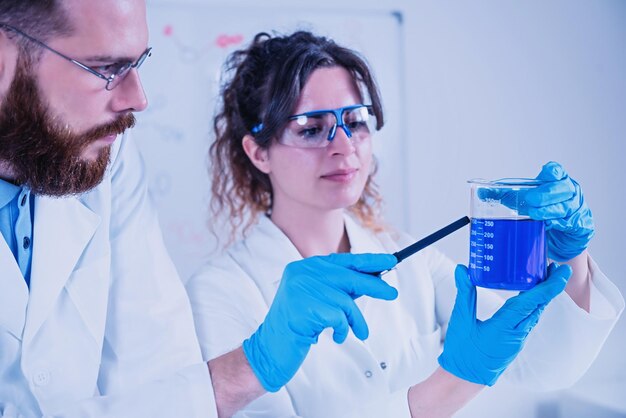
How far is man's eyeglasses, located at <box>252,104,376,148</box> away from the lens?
1.60 m

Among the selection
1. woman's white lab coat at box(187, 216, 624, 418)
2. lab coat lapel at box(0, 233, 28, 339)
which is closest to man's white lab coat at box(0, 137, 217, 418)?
lab coat lapel at box(0, 233, 28, 339)

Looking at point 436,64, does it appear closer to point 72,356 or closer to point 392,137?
point 392,137

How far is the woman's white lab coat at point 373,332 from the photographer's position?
144 centimetres

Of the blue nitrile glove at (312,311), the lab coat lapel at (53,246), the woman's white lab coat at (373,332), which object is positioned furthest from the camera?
the woman's white lab coat at (373,332)

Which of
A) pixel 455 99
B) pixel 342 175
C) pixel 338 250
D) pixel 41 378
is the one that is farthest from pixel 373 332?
pixel 455 99

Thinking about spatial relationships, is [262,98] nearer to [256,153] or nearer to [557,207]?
[256,153]

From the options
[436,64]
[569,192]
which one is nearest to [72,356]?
[569,192]

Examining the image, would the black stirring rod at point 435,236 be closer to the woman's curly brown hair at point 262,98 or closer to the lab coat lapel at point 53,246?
the woman's curly brown hair at point 262,98

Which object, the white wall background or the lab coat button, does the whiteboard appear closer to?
the white wall background

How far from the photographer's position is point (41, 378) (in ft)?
4.29

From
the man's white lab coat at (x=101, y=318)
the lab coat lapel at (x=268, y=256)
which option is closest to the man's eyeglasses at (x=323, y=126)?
the lab coat lapel at (x=268, y=256)

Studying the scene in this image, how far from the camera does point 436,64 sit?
10.6 ft

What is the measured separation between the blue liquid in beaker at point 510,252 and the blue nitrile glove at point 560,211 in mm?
44

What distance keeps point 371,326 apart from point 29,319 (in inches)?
33.9
